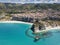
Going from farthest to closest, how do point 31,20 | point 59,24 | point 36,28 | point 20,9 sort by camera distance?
point 20,9 < point 31,20 < point 59,24 < point 36,28

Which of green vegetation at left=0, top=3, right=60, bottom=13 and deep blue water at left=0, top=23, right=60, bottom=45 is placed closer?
deep blue water at left=0, top=23, right=60, bottom=45

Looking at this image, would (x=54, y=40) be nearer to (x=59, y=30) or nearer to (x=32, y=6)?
(x=59, y=30)

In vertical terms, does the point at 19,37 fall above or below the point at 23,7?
below

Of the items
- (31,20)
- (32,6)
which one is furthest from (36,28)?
(32,6)

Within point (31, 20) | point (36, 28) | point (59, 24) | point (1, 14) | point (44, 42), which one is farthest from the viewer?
point (1, 14)

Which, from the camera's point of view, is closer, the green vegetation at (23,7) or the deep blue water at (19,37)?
the deep blue water at (19,37)

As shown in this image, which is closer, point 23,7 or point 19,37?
point 19,37

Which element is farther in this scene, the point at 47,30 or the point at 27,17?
the point at 27,17
